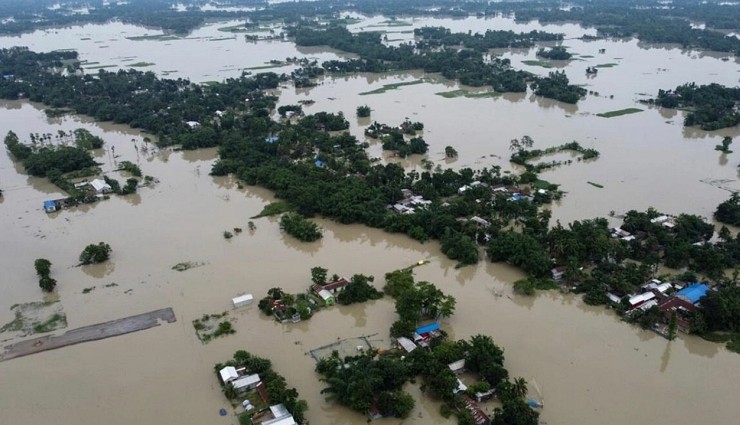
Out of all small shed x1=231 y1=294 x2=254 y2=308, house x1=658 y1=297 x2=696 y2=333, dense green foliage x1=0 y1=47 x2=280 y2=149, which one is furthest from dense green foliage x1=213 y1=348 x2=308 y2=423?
dense green foliage x1=0 y1=47 x2=280 y2=149

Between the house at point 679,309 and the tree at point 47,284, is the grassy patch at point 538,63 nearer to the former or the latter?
the house at point 679,309

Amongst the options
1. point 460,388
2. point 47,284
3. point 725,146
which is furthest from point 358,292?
point 725,146

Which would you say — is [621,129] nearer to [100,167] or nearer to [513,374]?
[513,374]

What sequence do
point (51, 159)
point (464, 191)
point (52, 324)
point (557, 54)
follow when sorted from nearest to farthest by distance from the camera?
point (52, 324), point (464, 191), point (51, 159), point (557, 54)

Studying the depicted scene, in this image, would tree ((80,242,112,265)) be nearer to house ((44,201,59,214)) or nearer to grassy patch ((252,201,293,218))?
house ((44,201,59,214))

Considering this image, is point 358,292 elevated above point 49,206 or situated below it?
below

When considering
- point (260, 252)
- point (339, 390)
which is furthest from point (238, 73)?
point (339, 390)

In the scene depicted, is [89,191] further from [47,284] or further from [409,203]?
[409,203]
